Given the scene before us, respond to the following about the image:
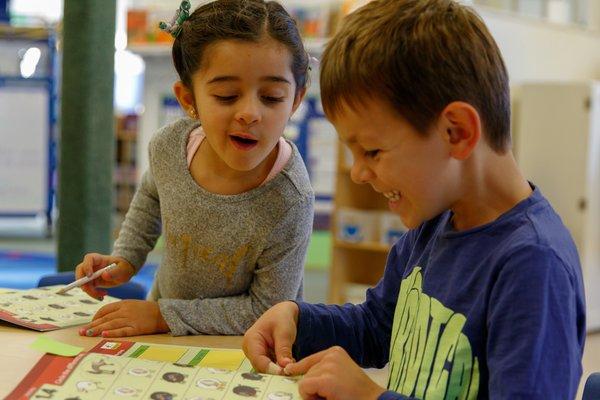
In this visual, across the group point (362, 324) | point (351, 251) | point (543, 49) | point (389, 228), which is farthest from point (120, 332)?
point (543, 49)

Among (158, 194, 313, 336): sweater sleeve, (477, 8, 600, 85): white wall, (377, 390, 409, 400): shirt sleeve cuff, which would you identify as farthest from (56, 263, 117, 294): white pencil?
(477, 8, 600, 85): white wall

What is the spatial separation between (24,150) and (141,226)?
18.8ft

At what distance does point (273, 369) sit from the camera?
1018mm

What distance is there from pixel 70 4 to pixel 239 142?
3.74 ft

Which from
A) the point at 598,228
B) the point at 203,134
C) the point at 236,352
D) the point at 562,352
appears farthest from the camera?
the point at 598,228

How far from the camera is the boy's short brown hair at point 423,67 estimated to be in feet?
2.82

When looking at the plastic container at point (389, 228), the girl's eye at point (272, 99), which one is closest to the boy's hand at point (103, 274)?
the girl's eye at point (272, 99)

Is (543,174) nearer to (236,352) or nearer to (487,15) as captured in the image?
(487,15)

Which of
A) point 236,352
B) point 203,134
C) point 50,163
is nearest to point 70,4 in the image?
point 203,134

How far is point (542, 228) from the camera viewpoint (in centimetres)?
84

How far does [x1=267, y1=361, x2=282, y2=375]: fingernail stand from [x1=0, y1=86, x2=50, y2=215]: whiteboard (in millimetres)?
6246

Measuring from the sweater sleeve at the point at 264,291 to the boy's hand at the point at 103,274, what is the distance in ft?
0.54

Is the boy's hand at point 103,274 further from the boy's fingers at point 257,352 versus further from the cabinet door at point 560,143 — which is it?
the cabinet door at point 560,143

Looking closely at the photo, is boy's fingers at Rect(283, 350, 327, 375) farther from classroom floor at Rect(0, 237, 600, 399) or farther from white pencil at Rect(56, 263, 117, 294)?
classroom floor at Rect(0, 237, 600, 399)
